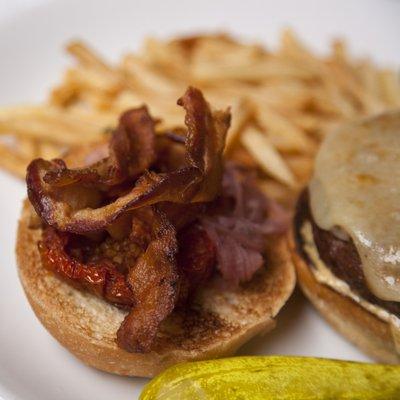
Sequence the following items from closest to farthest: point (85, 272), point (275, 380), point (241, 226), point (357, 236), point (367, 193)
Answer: point (275, 380), point (85, 272), point (357, 236), point (367, 193), point (241, 226)

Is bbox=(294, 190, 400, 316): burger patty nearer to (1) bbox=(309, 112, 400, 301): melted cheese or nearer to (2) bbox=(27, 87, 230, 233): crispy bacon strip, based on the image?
(1) bbox=(309, 112, 400, 301): melted cheese

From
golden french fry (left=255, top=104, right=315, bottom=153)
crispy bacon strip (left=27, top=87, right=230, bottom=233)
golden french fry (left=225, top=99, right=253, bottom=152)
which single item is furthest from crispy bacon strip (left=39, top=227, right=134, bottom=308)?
golden french fry (left=255, top=104, right=315, bottom=153)

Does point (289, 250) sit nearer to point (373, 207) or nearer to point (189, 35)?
point (373, 207)

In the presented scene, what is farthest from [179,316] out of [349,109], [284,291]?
[349,109]

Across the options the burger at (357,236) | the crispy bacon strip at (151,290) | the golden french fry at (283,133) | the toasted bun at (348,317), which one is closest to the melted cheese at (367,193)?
the burger at (357,236)

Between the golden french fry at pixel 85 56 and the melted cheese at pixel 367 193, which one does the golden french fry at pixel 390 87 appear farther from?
the golden french fry at pixel 85 56

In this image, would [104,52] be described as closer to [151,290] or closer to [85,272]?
[85,272]

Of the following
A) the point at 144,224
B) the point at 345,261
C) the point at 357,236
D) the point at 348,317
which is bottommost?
the point at 348,317

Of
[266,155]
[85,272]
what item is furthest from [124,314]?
[266,155]
